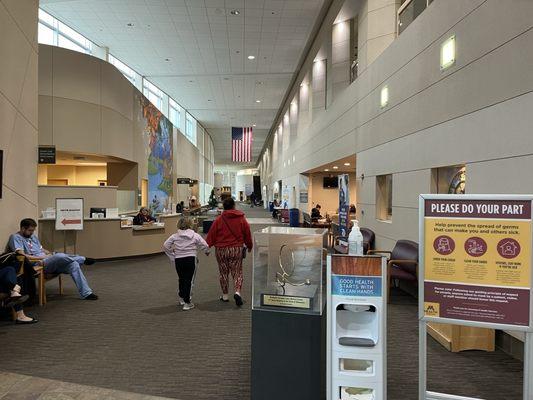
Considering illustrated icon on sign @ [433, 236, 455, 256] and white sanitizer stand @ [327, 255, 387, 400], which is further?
illustrated icon on sign @ [433, 236, 455, 256]

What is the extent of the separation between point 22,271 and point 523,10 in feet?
20.7

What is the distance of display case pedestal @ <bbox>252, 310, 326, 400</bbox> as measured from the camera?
2.63m

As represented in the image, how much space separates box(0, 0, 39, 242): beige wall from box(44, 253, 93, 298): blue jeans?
2.18ft

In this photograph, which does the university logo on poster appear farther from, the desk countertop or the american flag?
the american flag

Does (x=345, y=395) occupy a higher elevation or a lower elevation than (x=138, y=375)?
higher

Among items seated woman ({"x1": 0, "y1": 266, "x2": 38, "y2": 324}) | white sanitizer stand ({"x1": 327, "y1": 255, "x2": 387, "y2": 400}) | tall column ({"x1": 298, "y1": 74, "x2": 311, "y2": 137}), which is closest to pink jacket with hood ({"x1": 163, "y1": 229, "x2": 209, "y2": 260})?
seated woman ({"x1": 0, "y1": 266, "x2": 38, "y2": 324})

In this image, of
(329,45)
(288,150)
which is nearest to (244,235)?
(329,45)

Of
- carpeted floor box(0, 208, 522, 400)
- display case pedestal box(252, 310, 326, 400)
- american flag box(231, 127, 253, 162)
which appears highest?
american flag box(231, 127, 253, 162)

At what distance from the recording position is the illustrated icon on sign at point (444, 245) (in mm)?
2611

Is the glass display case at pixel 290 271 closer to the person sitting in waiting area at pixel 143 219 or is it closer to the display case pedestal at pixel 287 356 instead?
the display case pedestal at pixel 287 356

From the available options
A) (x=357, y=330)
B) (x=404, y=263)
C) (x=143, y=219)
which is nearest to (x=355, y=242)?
(x=357, y=330)

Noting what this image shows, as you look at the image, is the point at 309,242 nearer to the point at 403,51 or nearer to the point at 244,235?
the point at 244,235

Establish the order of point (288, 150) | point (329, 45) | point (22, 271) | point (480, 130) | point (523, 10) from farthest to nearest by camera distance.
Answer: point (288, 150) < point (329, 45) < point (22, 271) < point (480, 130) < point (523, 10)

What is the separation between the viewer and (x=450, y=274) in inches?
103
